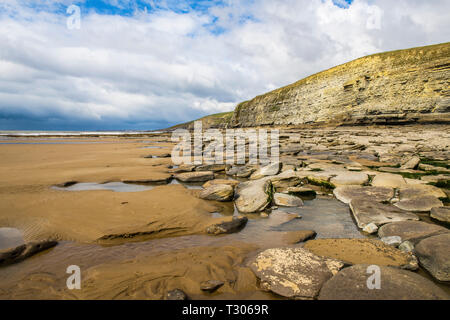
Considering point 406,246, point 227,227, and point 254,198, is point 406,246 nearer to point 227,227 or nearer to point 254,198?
point 227,227

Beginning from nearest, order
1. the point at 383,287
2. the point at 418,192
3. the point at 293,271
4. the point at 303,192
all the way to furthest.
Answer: the point at 383,287 < the point at 293,271 < the point at 418,192 < the point at 303,192

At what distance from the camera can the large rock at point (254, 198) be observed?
5020mm

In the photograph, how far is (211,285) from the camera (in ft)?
8.00

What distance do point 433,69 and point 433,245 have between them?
3221 cm

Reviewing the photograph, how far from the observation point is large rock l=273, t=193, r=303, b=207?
17.5ft

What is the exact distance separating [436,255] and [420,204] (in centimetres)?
240

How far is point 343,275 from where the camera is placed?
2412 millimetres

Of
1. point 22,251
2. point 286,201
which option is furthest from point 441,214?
point 22,251

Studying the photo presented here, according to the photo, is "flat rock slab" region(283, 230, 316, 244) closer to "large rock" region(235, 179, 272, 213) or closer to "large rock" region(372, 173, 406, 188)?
"large rock" region(235, 179, 272, 213)

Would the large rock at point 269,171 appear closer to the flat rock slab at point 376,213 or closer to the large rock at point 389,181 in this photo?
the large rock at point 389,181

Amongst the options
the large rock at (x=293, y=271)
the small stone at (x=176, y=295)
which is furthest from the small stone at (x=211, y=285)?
the large rock at (x=293, y=271)

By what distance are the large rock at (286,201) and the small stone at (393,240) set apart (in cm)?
209
